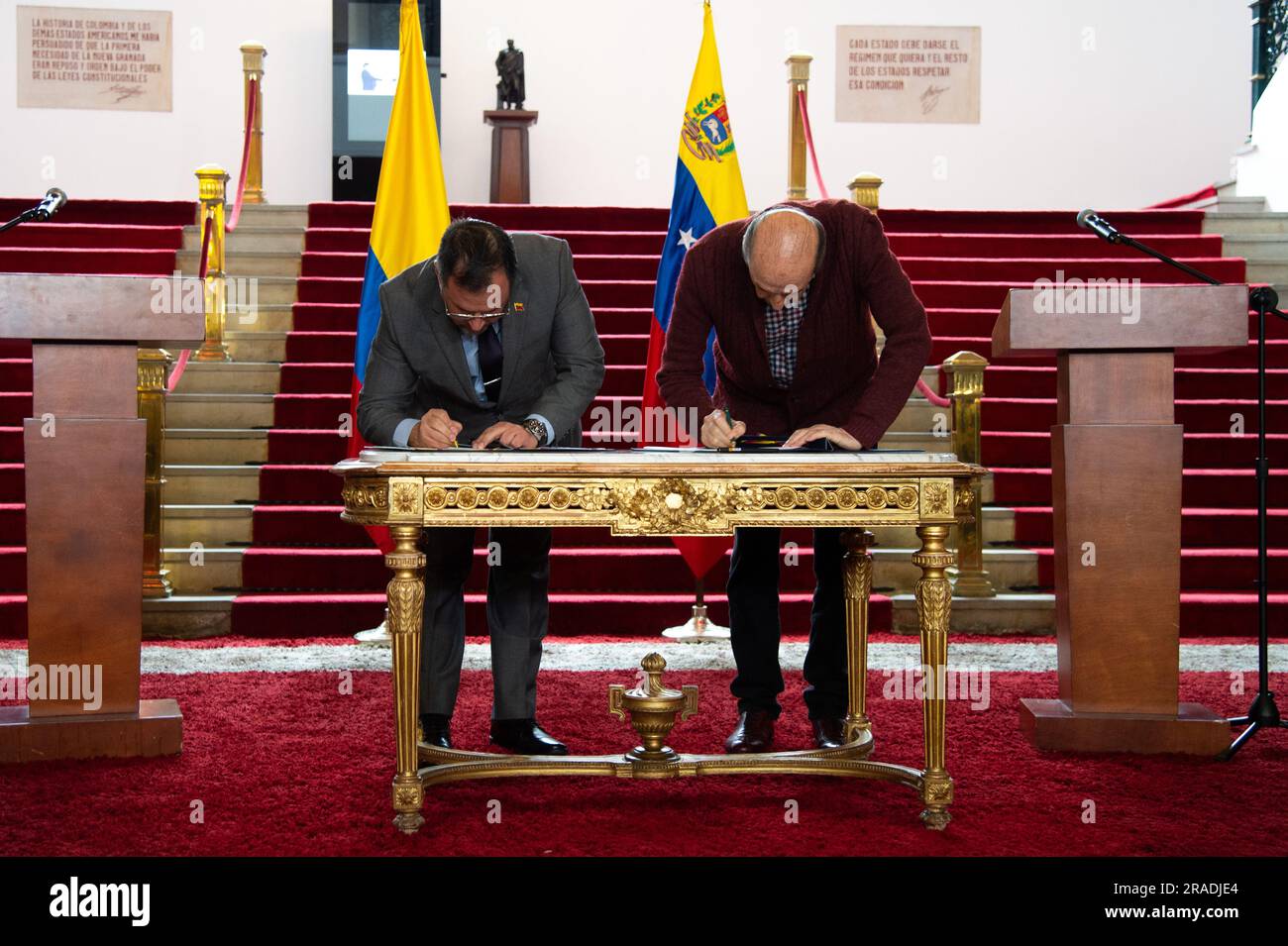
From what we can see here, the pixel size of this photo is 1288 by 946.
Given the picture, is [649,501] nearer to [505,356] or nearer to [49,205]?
[505,356]

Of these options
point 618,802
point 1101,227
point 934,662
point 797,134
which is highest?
point 797,134

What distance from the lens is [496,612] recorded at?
3.29 meters

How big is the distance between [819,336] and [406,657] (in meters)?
1.25

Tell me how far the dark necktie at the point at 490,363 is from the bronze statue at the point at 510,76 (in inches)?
325

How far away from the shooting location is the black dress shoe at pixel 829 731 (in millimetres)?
3359

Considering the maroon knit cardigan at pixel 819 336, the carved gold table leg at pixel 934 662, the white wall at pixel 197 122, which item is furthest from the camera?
the white wall at pixel 197 122

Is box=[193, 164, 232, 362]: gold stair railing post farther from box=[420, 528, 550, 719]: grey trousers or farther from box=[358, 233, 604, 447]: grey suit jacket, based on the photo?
box=[420, 528, 550, 719]: grey trousers

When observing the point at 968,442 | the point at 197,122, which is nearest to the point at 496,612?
the point at 968,442

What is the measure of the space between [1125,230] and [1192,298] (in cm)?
616

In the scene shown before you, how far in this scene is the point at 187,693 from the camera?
4.08m

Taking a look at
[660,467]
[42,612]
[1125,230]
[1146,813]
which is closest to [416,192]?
[42,612]

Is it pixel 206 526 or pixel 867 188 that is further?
pixel 867 188

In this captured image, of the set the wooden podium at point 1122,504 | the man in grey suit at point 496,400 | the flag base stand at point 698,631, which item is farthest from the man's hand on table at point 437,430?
the flag base stand at point 698,631

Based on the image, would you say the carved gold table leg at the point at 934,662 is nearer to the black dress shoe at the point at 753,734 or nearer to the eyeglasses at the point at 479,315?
the black dress shoe at the point at 753,734
